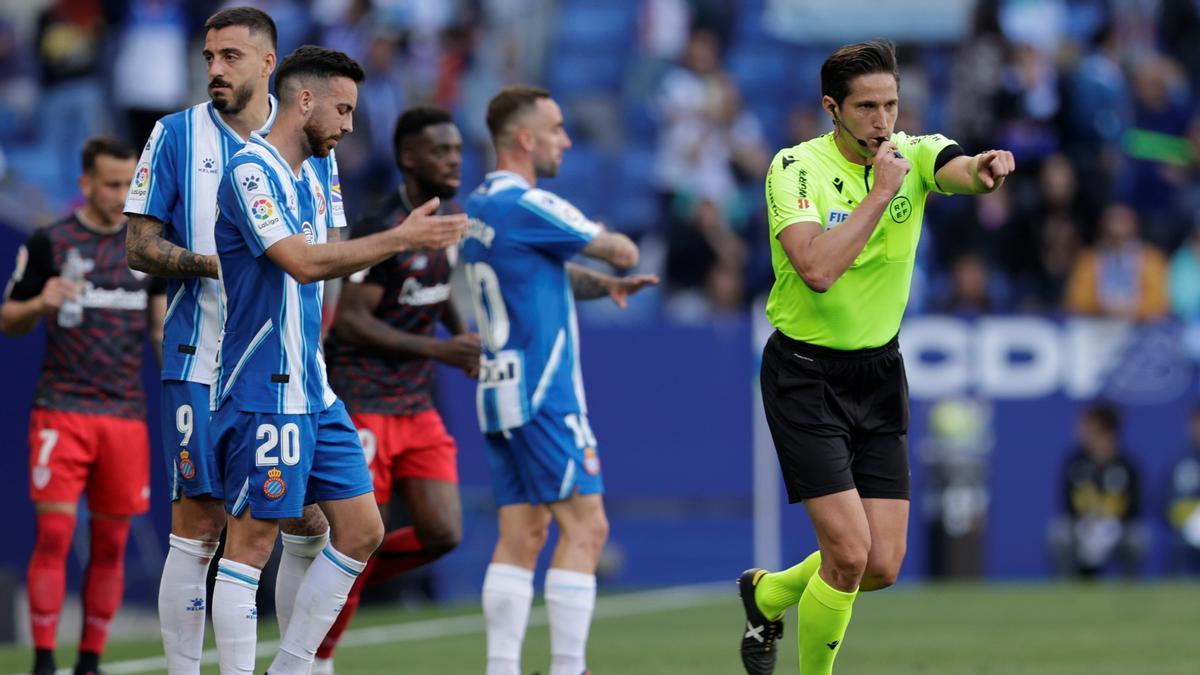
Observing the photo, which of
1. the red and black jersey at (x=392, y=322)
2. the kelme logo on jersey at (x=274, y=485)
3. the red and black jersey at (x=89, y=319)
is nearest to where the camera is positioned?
the kelme logo on jersey at (x=274, y=485)

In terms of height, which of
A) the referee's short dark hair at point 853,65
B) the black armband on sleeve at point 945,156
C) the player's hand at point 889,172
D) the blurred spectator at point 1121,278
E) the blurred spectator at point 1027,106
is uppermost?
the blurred spectator at point 1027,106

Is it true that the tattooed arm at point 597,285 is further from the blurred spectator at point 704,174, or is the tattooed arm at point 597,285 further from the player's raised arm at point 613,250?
the blurred spectator at point 704,174

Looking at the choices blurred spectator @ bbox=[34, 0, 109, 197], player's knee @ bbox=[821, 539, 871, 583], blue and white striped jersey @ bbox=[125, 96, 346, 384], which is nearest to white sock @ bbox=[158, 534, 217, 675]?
blue and white striped jersey @ bbox=[125, 96, 346, 384]

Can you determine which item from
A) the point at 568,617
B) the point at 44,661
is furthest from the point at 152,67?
the point at 568,617

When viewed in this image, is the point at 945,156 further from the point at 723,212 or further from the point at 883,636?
the point at 723,212

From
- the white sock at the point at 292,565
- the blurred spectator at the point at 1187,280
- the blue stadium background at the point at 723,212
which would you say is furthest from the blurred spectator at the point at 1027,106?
the white sock at the point at 292,565

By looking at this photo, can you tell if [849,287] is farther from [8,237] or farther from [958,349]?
[958,349]

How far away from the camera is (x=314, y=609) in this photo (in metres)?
6.62

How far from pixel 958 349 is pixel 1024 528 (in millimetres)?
1691

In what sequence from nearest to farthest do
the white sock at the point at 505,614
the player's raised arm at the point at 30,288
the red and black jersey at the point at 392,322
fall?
the white sock at the point at 505,614, the red and black jersey at the point at 392,322, the player's raised arm at the point at 30,288

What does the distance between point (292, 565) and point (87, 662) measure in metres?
2.04

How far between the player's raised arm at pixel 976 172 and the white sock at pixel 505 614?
2.58 meters

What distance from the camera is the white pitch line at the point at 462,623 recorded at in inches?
391

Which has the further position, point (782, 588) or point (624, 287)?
point (624, 287)
